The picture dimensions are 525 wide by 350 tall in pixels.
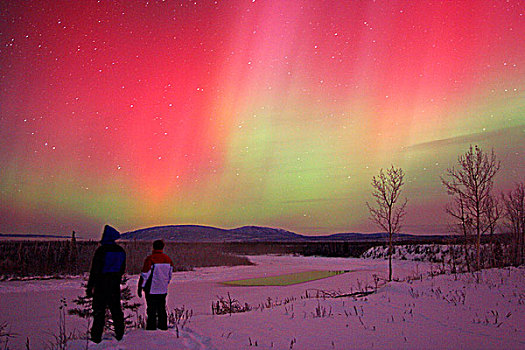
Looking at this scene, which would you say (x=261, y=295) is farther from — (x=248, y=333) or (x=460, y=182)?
(x=460, y=182)

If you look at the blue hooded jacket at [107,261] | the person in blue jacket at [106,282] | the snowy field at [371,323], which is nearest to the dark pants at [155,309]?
the snowy field at [371,323]

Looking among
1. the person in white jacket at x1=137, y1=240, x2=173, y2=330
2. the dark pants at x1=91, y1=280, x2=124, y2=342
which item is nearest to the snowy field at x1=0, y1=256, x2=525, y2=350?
the dark pants at x1=91, y1=280, x2=124, y2=342

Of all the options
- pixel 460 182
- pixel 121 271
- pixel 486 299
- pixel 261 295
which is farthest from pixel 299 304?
pixel 460 182

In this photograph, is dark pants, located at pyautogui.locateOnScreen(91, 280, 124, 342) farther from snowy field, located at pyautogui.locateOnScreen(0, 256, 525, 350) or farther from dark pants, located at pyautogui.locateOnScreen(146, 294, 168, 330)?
dark pants, located at pyautogui.locateOnScreen(146, 294, 168, 330)

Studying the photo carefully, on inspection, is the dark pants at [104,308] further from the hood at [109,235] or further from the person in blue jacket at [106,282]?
the hood at [109,235]

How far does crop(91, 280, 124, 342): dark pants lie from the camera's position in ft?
24.1

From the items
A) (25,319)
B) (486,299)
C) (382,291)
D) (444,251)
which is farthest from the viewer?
(444,251)

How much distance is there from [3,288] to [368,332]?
25.9 metres

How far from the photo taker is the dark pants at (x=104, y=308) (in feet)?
24.1

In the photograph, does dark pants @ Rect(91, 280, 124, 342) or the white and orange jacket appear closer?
dark pants @ Rect(91, 280, 124, 342)

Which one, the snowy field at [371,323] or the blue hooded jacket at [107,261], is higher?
the blue hooded jacket at [107,261]

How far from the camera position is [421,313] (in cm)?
1033

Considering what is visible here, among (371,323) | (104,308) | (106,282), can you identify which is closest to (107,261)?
(106,282)

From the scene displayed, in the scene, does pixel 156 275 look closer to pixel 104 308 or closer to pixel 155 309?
pixel 155 309
